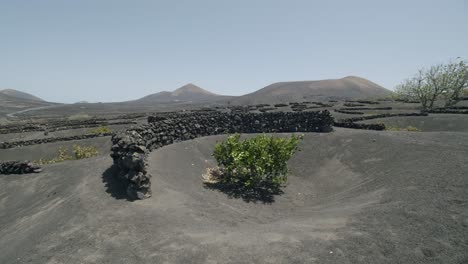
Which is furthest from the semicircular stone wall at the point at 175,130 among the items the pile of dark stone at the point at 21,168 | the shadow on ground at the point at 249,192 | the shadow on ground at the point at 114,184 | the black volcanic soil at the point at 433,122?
the black volcanic soil at the point at 433,122

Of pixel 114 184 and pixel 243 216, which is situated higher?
pixel 114 184

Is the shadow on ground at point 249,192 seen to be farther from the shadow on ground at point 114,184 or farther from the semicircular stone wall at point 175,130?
the shadow on ground at point 114,184

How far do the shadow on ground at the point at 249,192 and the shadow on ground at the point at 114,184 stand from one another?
4.08 meters

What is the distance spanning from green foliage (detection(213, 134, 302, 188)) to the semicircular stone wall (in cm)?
416

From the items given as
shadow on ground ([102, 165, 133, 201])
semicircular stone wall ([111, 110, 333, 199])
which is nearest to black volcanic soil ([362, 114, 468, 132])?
semicircular stone wall ([111, 110, 333, 199])

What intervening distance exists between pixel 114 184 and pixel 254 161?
6548 millimetres

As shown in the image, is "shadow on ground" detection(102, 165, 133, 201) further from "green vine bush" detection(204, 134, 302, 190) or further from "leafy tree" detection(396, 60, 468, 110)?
"leafy tree" detection(396, 60, 468, 110)

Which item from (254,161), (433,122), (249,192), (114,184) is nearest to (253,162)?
(254,161)

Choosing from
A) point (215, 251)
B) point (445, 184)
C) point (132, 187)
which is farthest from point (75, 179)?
point (445, 184)

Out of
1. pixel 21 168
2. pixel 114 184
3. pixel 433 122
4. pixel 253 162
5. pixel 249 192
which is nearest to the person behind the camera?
pixel 114 184

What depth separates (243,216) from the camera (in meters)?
11.8

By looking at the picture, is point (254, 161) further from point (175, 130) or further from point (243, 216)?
point (175, 130)

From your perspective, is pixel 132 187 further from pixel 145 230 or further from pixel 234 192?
pixel 234 192

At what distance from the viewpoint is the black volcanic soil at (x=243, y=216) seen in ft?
25.3
